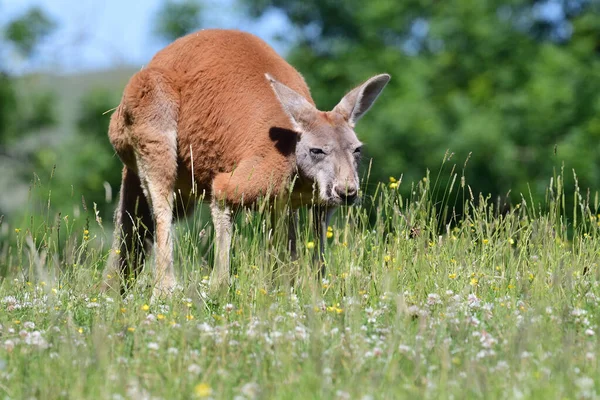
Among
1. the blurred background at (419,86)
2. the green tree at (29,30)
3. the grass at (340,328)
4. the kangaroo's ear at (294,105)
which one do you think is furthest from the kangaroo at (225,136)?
the green tree at (29,30)

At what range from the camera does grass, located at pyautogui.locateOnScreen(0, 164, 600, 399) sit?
4004 millimetres

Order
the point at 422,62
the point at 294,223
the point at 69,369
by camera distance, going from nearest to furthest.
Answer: the point at 69,369 < the point at 294,223 < the point at 422,62

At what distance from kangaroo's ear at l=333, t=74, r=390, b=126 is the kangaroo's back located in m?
0.32

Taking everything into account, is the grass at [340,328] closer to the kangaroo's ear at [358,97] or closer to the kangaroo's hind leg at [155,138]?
the kangaroo's hind leg at [155,138]

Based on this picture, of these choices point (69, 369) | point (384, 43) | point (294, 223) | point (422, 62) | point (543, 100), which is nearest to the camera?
point (69, 369)

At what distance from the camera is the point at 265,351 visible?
14.6 feet

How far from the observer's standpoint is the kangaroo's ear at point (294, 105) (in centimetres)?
762

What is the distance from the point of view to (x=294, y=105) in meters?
7.68

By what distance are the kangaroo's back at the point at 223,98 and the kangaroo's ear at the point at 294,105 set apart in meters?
0.13

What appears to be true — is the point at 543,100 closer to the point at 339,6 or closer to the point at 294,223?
the point at 339,6

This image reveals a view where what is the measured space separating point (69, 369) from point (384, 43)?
85.2 ft

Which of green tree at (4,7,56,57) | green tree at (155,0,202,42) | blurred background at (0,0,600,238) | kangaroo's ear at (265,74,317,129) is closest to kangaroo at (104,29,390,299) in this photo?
kangaroo's ear at (265,74,317,129)

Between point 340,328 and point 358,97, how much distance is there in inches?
142

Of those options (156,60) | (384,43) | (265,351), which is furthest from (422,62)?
(265,351)
